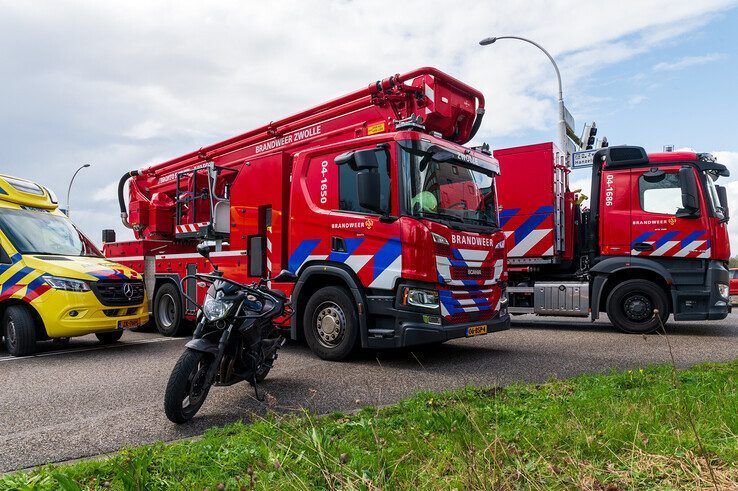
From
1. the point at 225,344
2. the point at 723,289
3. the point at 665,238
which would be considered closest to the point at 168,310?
the point at 225,344

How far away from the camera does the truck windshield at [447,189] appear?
245 inches

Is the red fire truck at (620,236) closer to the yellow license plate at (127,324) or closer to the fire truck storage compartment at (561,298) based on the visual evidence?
the fire truck storage compartment at (561,298)

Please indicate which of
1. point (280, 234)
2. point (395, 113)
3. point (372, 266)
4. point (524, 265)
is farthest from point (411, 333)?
point (524, 265)

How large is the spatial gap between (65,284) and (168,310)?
112 inches

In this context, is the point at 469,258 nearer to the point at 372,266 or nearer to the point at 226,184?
the point at 372,266

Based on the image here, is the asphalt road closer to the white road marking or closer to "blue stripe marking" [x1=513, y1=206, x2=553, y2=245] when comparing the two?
the white road marking

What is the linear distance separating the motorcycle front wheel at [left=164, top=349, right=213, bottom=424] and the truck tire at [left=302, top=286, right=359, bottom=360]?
2.37 meters

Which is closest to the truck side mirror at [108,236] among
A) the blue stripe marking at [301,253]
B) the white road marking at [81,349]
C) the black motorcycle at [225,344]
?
the white road marking at [81,349]

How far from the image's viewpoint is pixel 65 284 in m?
7.38

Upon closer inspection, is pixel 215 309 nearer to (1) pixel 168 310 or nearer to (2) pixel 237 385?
(2) pixel 237 385

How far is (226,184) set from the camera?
9.74 meters

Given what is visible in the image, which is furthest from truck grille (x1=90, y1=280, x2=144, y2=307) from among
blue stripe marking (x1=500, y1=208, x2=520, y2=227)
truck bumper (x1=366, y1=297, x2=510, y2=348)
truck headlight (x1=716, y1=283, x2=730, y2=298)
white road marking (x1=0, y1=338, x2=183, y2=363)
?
truck headlight (x1=716, y1=283, x2=730, y2=298)

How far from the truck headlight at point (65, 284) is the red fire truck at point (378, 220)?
1.90 metres

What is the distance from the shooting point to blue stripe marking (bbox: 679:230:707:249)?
8891mm
